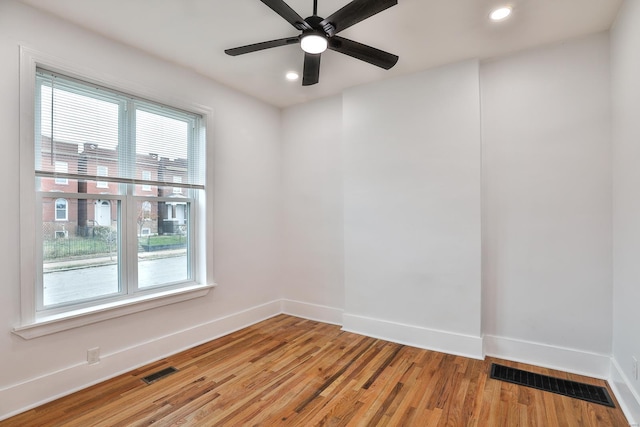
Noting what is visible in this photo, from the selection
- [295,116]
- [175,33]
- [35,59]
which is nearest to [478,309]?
[295,116]

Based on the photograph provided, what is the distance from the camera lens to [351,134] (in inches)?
148

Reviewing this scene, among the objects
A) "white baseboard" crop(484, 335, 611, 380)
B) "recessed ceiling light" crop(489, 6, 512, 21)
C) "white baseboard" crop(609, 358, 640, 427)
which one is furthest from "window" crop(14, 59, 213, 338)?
"white baseboard" crop(609, 358, 640, 427)

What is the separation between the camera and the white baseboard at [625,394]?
6.63 feet

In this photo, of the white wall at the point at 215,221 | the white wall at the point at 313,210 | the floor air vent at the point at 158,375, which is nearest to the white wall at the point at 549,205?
the white wall at the point at 313,210

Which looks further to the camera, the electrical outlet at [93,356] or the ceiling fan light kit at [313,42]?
the electrical outlet at [93,356]

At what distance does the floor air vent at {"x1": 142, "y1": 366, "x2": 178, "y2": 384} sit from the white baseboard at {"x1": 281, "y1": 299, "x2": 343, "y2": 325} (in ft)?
5.82

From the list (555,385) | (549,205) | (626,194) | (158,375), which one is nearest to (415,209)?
(549,205)

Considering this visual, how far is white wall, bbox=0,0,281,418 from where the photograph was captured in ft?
7.18

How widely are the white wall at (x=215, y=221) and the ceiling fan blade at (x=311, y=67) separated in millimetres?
1360

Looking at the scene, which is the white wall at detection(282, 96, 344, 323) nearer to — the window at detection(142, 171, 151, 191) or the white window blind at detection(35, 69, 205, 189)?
the white window blind at detection(35, 69, 205, 189)

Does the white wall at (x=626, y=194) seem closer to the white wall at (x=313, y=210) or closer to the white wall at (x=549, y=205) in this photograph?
the white wall at (x=549, y=205)

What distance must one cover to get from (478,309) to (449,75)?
226 cm

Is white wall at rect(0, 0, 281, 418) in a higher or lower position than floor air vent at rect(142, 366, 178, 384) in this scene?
higher

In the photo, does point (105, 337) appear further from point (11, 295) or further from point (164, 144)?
point (164, 144)
